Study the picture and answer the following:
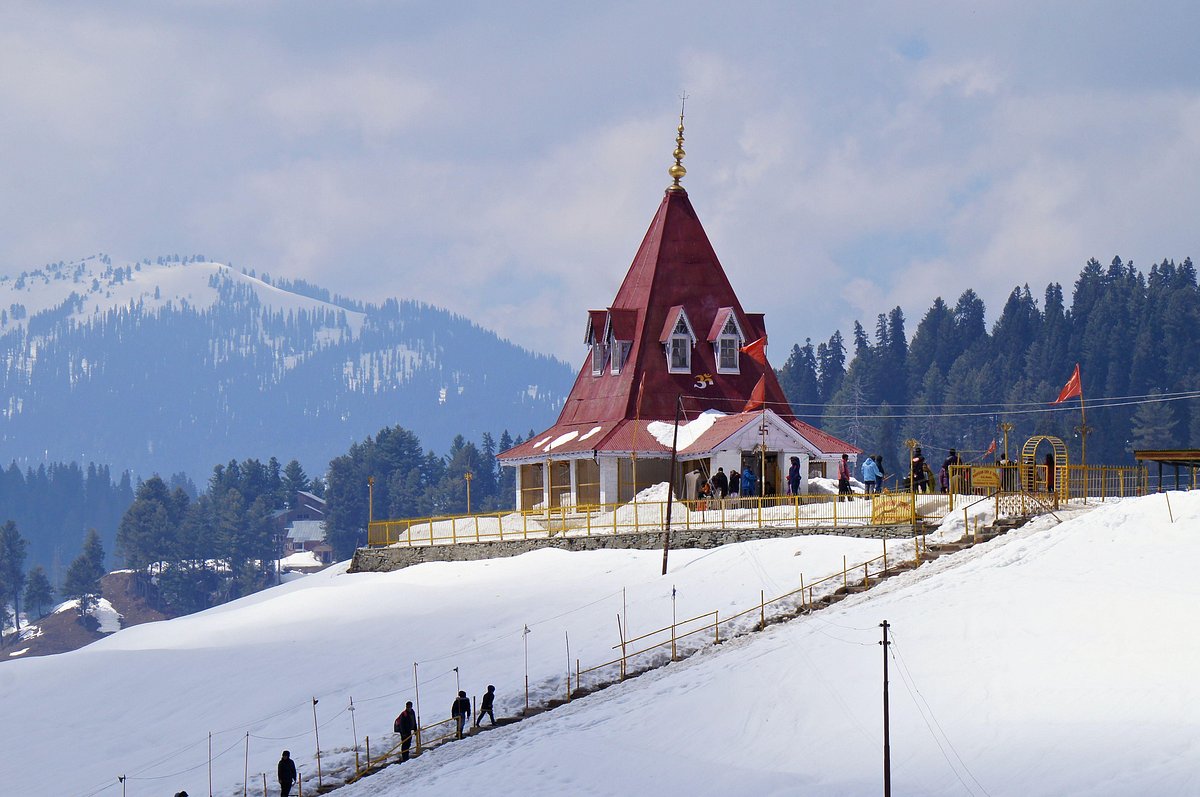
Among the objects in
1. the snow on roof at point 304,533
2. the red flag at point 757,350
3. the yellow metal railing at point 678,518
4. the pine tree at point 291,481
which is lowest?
the snow on roof at point 304,533

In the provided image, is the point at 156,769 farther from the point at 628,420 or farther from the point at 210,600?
the point at 210,600

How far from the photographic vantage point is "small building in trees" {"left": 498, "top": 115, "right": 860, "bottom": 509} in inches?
1805

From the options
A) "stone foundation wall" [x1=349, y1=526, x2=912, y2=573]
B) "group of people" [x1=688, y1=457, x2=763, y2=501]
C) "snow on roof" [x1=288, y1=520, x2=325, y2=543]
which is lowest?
"snow on roof" [x1=288, y1=520, x2=325, y2=543]

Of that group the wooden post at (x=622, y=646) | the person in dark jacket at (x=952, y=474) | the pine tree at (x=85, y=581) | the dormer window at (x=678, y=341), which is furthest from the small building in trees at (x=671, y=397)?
the pine tree at (x=85, y=581)

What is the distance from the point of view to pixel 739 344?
165 feet

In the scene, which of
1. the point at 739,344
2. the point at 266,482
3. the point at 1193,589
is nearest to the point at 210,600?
the point at 266,482

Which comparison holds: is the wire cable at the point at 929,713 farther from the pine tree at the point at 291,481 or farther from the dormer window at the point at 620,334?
the pine tree at the point at 291,481

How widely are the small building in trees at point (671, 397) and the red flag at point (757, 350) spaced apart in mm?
63

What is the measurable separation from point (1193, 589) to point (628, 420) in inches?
870

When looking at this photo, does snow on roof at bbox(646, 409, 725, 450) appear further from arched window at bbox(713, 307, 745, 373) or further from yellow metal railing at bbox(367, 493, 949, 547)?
yellow metal railing at bbox(367, 493, 949, 547)

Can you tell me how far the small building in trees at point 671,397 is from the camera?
4584 cm

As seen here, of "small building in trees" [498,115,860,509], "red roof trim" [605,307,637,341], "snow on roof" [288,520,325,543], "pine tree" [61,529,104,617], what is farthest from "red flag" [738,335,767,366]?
"snow on roof" [288,520,325,543]

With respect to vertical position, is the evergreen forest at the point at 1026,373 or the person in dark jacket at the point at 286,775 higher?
the evergreen forest at the point at 1026,373

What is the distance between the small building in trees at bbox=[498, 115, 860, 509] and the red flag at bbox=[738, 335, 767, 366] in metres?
0.06
